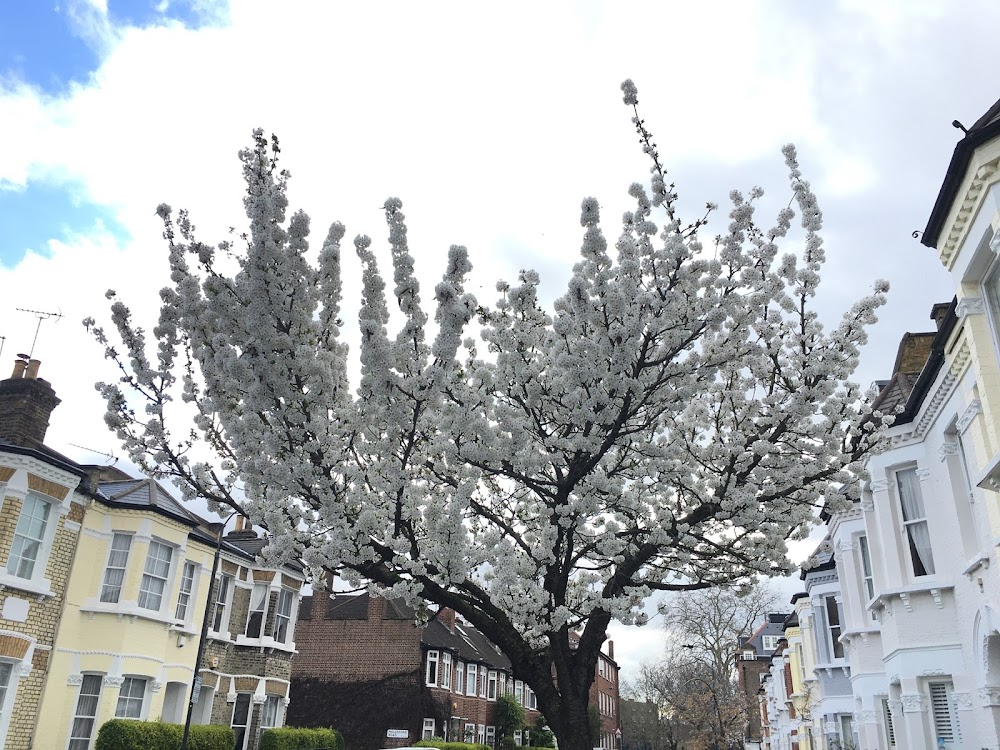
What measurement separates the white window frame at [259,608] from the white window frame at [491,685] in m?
23.9

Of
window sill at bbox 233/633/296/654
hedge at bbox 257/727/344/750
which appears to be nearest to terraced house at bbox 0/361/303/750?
window sill at bbox 233/633/296/654

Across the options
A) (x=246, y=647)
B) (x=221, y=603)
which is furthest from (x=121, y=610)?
(x=246, y=647)

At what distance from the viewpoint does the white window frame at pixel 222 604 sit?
2452 centimetres

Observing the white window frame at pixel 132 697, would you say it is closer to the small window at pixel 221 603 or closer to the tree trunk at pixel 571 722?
the small window at pixel 221 603

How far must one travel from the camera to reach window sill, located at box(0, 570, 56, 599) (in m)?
16.7

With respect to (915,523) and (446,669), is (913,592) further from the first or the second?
(446,669)

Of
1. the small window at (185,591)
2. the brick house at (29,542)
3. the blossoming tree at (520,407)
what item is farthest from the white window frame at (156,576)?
the blossoming tree at (520,407)

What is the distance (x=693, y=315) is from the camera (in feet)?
31.4

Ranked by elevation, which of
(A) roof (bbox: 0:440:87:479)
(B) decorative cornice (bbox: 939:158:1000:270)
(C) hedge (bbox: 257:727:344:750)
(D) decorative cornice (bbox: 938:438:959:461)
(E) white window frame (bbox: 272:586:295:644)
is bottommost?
(C) hedge (bbox: 257:727:344:750)

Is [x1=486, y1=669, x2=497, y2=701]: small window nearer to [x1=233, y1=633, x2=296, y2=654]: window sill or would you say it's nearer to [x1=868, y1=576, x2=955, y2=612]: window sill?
[x1=233, y1=633, x2=296, y2=654]: window sill

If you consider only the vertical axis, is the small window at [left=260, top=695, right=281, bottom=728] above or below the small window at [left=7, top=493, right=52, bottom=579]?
below

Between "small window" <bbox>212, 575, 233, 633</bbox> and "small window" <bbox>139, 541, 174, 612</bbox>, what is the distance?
122 inches

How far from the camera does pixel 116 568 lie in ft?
65.9

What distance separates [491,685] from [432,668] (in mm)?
9627
